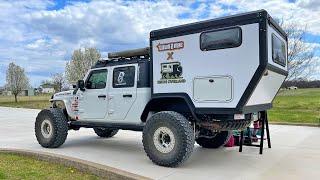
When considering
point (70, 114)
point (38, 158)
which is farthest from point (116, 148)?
point (38, 158)

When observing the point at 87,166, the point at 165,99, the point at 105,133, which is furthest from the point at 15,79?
the point at 87,166

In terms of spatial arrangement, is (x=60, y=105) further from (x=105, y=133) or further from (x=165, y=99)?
(x=165, y=99)

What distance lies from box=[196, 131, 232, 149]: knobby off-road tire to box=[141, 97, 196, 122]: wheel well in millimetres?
1821

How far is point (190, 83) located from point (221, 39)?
0.96 meters

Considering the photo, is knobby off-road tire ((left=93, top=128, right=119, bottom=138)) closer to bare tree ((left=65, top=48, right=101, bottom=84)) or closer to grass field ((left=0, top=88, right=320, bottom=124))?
grass field ((left=0, top=88, right=320, bottom=124))

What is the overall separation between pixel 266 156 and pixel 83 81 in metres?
4.45

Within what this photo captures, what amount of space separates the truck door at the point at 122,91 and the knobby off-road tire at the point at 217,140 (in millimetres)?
2121

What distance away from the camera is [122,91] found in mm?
8961

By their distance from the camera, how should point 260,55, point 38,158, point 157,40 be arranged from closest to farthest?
point 260,55 → point 157,40 → point 38,158

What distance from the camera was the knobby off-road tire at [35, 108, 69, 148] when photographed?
32.2 ft

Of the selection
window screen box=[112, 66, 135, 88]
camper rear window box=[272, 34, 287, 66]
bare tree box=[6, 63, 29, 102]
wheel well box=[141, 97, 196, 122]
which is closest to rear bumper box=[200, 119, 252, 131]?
wheel well box=[141, 97, 196, 122]

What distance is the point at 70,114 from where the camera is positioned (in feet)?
33.2

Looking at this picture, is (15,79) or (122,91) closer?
(122,91)

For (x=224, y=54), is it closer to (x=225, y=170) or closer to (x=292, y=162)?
(x=225, y=170)
